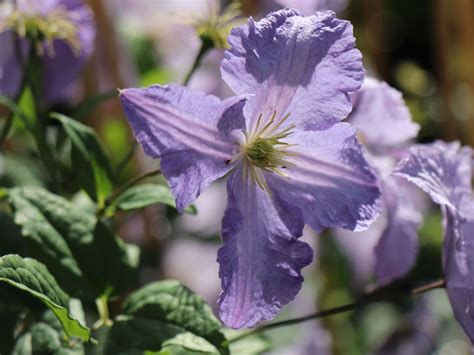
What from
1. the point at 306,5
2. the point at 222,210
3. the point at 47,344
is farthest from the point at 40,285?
the point at 222,210

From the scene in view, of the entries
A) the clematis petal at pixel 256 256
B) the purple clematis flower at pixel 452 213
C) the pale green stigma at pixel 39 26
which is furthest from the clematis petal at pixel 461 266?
the pale green stigma at pixel 39 26

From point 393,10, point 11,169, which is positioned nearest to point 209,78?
point 11,169

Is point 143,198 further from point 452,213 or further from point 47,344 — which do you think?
point 452,213

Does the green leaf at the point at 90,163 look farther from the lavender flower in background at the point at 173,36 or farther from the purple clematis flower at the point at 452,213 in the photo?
the lavender flower in background at the point at 173,36

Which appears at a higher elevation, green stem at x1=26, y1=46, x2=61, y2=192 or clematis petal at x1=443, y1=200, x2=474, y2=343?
green stem at x1=26, y1=46, x2=61, y2=192

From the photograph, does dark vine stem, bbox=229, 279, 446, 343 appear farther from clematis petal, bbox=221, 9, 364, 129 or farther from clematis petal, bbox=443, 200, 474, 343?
clematis petal, bbox=221, 9, 364, 129

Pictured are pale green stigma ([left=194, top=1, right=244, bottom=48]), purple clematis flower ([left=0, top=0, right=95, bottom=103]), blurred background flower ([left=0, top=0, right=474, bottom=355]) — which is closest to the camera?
pale green stigma ([left=194, top=1, right=244, bottom=48])

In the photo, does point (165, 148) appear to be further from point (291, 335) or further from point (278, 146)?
point (291, 335)

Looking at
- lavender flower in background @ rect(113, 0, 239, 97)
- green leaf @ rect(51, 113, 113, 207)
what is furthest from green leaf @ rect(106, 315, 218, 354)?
lavender flower in background @ rect(113, 0, 239, 97)
